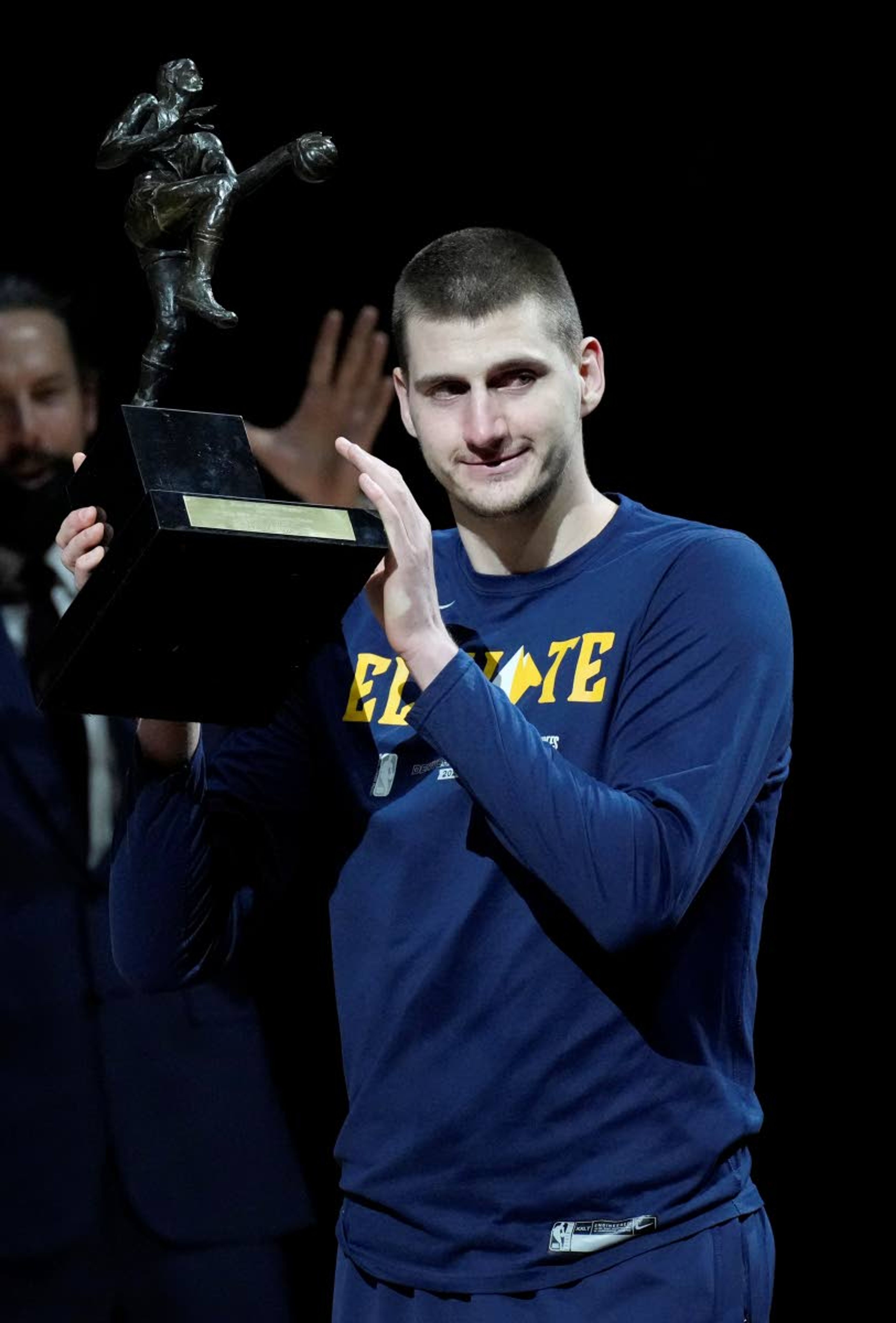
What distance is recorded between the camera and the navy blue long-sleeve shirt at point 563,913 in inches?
52.2

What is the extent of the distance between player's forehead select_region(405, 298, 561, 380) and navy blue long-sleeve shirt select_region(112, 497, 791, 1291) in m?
0.19

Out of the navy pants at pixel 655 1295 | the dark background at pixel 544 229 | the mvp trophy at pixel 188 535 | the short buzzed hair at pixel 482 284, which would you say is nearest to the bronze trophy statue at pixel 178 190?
the mvp trophy at pixel 188 535

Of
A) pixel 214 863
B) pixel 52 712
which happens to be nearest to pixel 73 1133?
pixel 52 712

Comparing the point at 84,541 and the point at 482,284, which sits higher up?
the point at 482,284

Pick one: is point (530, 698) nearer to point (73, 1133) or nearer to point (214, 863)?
point (214, 863)

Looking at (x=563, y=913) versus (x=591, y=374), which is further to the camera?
(x=591, y=374)

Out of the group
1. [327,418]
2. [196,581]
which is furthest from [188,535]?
[327,418]

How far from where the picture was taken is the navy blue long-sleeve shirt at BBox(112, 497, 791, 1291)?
1326 mm

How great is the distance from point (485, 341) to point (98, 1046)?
42.9 inches

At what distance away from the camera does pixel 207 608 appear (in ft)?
4.48

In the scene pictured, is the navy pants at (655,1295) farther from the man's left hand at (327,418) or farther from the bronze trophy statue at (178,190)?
the man's left hand at (327,418)

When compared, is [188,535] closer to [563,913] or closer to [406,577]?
[406,577]

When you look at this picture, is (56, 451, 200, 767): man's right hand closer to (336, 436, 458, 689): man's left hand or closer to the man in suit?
(336, 436, 458, 689): man's left hand

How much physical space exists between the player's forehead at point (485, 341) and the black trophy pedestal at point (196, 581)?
0.25 meters
